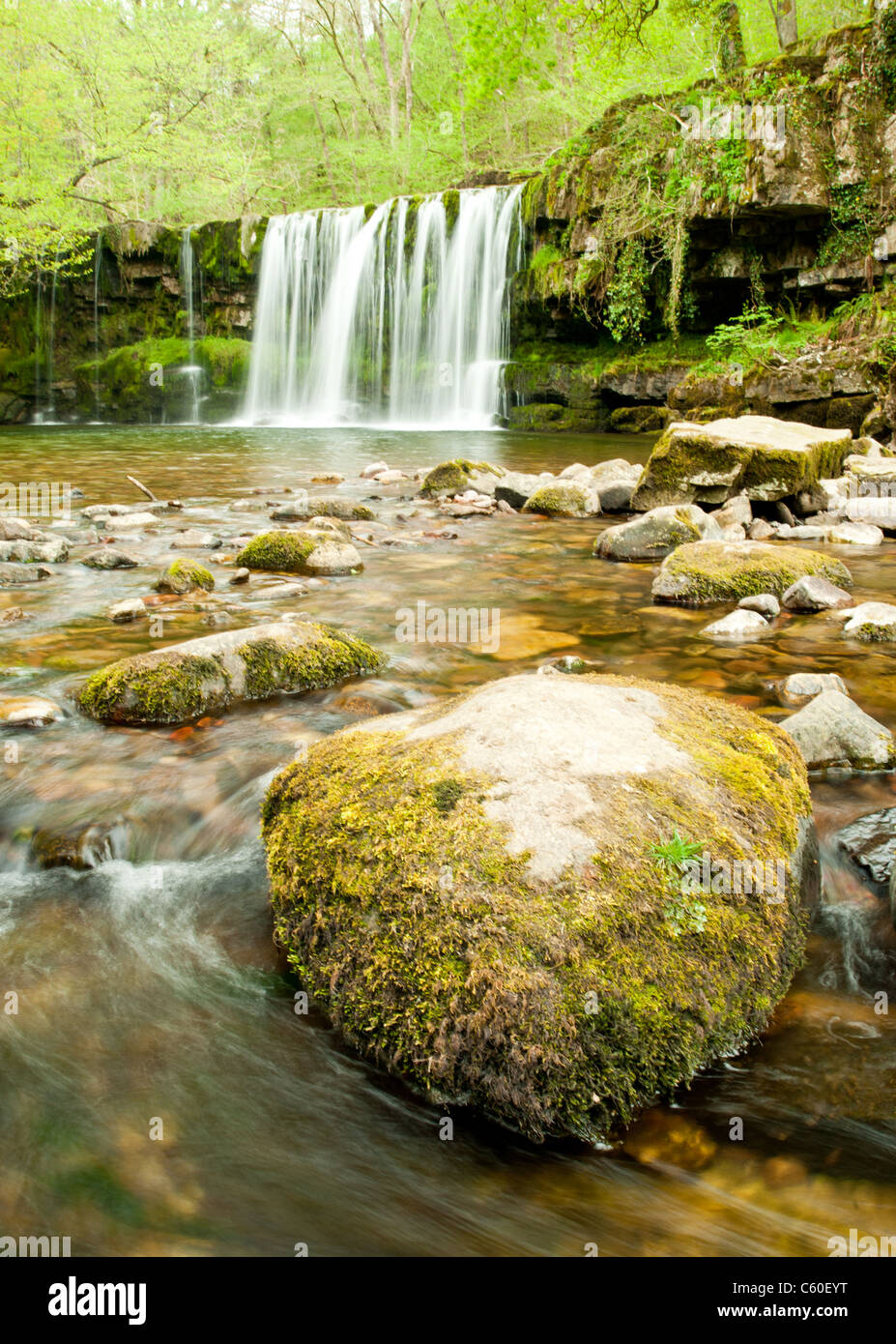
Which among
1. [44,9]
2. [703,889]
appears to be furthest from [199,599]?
[44,9]

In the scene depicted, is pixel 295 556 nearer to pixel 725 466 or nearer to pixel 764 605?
pixel 764 605

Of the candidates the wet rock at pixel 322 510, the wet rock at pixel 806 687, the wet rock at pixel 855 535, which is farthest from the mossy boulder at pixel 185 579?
the wet rock at pixel 855 535

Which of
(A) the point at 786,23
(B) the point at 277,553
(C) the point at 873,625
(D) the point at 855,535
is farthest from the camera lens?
(A) the point at 786,23

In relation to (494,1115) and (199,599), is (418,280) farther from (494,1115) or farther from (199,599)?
(494,1115)

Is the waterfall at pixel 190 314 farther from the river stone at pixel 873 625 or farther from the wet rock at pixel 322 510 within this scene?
the river stone at pixel 873 625

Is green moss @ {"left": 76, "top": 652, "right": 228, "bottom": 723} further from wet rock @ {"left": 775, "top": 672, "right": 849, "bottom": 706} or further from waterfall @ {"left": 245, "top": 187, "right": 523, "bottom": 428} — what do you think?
waterfall @ {"left": 245, "top": 187, "right": 523, "bottom": 428}

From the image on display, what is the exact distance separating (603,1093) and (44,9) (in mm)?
32566

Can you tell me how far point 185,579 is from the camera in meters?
5.91

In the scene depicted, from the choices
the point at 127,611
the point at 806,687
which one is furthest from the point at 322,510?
the point at 806,687

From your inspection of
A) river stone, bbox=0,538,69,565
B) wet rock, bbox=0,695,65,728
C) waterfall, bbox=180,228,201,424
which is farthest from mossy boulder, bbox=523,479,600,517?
waterfall, bbox=180,228,201,424

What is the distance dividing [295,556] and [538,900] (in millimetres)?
5057

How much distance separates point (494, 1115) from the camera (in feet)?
5.98

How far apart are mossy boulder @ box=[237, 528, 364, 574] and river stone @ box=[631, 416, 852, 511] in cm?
351

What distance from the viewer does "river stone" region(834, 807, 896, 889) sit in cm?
264
